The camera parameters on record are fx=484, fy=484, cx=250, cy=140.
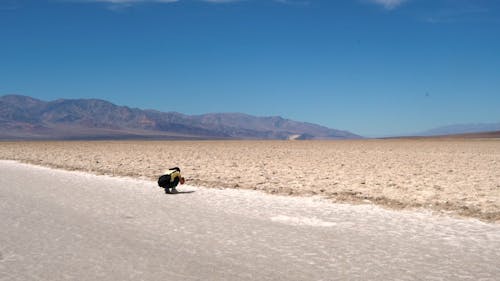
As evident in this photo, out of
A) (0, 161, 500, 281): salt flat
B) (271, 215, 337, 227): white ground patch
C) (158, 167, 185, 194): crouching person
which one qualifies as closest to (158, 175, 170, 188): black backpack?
(158, 167, 185, 194): crouching person

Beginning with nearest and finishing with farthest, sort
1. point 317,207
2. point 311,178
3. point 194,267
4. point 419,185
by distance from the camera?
1. point 194,267
2. point 317,207
3. point 419,185
4. point 311,178

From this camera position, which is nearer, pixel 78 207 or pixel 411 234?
pixel 411 234

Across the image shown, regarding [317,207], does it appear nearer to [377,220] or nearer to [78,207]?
[377,220]

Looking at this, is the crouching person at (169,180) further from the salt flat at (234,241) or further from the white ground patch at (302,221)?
the white ground patch at (302,221)

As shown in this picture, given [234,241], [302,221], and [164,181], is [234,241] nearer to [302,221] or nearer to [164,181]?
[302,221]

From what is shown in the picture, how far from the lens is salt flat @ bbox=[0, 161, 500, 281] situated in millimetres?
6188

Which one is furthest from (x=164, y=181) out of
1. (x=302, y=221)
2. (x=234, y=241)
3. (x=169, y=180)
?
(x=234, y=241)

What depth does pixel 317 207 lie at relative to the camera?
37.4 ft

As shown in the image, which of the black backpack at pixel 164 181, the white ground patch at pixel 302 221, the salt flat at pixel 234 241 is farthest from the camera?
the black backpack at pixel 164 181

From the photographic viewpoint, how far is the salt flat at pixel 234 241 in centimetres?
619

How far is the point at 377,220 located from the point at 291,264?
380cm

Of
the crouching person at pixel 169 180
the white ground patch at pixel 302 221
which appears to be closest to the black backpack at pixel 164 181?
the crouching person at pixel 169 180

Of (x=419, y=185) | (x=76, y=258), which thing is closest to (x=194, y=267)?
(x=76, y=258)

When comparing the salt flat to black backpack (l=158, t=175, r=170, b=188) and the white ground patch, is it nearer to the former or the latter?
the white ground patch
